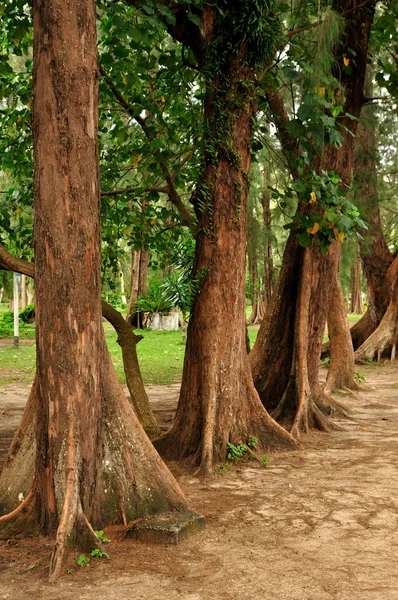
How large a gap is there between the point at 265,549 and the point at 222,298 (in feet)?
10.2

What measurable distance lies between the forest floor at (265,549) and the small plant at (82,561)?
43mm

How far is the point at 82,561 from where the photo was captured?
14.5 feet

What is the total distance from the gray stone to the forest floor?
6cm

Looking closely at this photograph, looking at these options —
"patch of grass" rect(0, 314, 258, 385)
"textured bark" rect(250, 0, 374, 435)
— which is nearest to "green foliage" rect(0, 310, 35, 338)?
"patch of grass" rect(0, 314, 258, 385)

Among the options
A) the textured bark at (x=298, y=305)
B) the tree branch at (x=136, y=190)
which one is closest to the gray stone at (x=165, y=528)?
the textured bark at (x=298, y=305)

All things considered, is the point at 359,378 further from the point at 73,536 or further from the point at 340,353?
the point at 73,536

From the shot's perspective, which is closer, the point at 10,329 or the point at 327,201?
the point at 327,201

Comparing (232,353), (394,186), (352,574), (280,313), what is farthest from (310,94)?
(394,186)

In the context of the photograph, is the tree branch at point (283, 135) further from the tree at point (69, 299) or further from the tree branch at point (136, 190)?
the tree at point (69, 299)

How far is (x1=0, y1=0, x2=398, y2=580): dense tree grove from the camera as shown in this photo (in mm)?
4918

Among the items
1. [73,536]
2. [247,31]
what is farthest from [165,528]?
[247,31]

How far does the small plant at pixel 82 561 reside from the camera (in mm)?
4387

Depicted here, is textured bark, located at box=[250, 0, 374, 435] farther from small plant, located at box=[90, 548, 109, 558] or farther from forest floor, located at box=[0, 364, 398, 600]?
small plant, located at box=[90, 548, 109, 558]

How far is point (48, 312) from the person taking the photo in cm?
489
